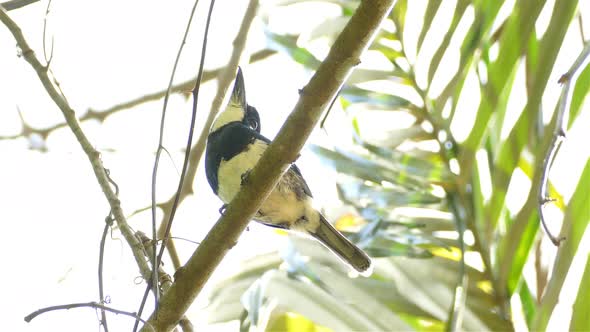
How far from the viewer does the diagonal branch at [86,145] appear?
119 cm

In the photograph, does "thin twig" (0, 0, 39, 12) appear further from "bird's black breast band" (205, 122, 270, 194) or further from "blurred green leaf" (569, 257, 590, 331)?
"blurred green leaf" (569, 257, 590, 331)

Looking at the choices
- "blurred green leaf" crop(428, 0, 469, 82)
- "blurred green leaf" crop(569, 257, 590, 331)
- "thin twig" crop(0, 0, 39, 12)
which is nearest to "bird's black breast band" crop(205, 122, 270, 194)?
"blurred green leaf" crop(428, 0, 469, 82)

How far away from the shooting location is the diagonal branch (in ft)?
3.89

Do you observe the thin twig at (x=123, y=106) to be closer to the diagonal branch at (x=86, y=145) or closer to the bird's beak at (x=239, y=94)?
the bird's beak at (x=239, y=94)

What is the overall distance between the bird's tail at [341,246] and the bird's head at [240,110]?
16.7 inches

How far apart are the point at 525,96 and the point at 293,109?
18.4 inches

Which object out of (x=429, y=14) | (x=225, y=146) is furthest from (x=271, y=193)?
(x=429, y=14)

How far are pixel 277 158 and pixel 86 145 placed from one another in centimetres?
39

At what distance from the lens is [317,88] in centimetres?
100

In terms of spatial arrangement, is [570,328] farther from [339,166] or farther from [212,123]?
[212,123]

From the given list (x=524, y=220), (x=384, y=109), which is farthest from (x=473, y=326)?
(x=384, y=109)

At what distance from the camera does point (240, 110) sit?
2178 mm

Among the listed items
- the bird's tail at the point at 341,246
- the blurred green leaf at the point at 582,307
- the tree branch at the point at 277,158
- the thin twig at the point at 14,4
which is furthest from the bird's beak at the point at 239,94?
the blurred green leaf at the point at 582,307

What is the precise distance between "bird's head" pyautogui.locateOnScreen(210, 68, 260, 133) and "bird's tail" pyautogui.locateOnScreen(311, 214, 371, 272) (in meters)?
0.42
